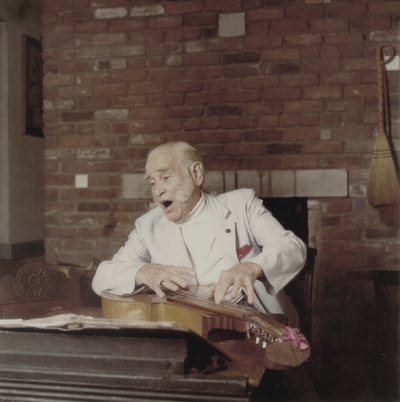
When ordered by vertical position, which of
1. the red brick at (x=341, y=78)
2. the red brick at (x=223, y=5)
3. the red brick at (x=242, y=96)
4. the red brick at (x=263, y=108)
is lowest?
the red brick at (x=263, y=108)

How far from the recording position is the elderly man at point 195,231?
2.35m

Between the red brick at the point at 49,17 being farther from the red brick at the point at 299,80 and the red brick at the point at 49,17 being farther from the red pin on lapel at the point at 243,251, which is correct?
the red pin on lapel at the point at 243,251

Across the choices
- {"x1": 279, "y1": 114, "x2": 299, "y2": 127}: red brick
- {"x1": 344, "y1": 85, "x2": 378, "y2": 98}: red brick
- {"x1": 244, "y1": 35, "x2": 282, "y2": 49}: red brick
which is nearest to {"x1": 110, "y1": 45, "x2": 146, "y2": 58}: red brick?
{"x1": 244, "y1": 35, "x2": 282, "y2": 49}: red brick

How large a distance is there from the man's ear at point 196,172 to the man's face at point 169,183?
2 centimetres

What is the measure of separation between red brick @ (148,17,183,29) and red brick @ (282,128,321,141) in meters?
1.01

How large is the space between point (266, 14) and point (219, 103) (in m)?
0.64

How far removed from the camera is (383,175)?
10.3 feet

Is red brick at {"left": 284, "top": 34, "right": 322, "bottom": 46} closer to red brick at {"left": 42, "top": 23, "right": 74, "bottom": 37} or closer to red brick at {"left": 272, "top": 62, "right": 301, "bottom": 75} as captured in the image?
red brick at {"left": 272, "top": 62, "right": 301, "bottom": 75}

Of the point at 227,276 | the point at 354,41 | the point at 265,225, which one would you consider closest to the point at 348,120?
the point at 354,41

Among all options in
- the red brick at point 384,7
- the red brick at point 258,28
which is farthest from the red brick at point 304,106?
the red brick at point 384,7

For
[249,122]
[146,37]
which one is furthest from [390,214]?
[146,37]

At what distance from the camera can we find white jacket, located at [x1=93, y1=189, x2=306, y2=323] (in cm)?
215

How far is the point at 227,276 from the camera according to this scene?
67.4 inches

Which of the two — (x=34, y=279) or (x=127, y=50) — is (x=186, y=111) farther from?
(x=34, y=279)
